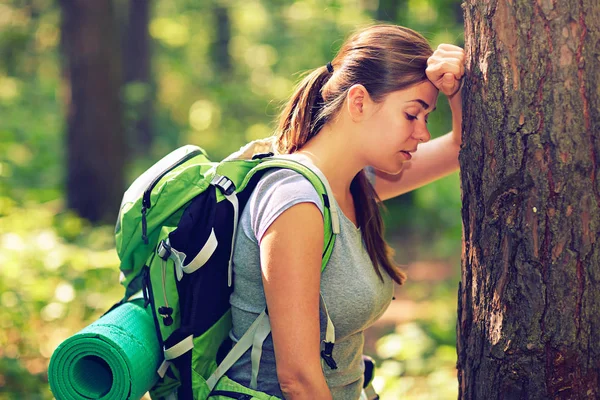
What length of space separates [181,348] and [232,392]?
223 mm

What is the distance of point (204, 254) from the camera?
7.39 feet

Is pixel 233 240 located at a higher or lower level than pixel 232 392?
higher

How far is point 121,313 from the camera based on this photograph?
95.6 inches

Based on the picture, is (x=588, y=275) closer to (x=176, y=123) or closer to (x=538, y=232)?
(x=538, y=232)

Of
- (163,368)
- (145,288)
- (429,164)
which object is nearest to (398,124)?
(429,164)

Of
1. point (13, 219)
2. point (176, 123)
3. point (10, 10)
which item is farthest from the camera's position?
point (176, 123)

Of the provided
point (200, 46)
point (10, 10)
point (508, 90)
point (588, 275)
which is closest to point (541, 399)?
point (588, 275)

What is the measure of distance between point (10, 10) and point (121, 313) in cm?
1348

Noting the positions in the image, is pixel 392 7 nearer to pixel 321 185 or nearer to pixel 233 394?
pixel 321 185

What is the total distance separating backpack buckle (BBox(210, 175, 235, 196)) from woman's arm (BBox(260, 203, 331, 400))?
0.23m

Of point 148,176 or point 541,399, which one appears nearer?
point 541,399

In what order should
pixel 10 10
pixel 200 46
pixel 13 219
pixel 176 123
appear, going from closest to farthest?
pixel 13 219 → pixel 10 10 → pixel 176 123 → pixel 200 46

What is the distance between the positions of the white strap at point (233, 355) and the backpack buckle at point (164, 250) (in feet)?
1.20

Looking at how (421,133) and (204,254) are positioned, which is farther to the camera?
(421,133)
